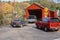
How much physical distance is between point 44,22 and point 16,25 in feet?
26.1

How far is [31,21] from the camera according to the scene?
151 feet

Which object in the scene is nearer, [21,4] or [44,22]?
[44,22]

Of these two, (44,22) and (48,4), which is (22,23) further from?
(48,4)

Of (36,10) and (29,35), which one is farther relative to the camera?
(36,10)

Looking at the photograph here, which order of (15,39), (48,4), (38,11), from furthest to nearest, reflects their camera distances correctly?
(48,4), (38,11), (15,39)

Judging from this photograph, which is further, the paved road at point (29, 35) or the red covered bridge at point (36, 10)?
the red covered bridge at point (36, 10)

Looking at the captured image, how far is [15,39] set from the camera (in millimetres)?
17359

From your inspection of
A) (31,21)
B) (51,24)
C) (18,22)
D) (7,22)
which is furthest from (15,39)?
(31,21)

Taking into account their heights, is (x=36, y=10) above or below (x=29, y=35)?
above

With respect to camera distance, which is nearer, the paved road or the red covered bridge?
the paved road

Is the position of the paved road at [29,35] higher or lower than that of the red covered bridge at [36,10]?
lower

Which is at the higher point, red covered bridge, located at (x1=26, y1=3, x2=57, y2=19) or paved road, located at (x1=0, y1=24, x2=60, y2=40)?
red covered bridge, located at (x1=26, y1=3, x2=57, y2=19)

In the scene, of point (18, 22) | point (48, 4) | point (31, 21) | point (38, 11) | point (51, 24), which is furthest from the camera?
point (48, 4)

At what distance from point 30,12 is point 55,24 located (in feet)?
98.9
